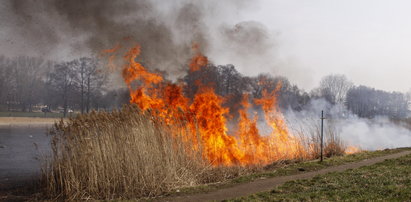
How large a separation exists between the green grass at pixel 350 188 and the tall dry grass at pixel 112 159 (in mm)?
2977

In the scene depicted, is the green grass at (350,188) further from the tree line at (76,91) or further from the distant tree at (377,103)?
the distant tree at (377,103)

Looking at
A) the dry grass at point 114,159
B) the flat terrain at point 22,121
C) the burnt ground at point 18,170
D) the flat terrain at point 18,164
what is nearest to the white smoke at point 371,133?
the dry grass at point 114,159

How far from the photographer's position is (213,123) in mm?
14836

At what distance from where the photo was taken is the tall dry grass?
9367mm

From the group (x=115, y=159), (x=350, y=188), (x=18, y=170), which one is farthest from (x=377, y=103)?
(x=115, y=159)

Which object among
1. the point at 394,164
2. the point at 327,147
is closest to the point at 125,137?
the point at 394,164

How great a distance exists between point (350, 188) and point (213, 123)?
24.2ft

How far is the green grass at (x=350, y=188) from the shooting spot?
741 centimetres

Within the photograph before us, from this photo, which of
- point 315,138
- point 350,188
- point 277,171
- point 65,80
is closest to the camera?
point 350,188

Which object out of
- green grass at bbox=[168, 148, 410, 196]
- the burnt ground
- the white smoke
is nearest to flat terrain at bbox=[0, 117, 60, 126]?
the burnt ground

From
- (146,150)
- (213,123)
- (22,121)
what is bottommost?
(22,121)

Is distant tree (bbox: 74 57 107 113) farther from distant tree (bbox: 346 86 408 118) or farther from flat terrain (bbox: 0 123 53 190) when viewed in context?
distant tree (bbox: 346 86 408 118)

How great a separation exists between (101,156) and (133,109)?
181 centimetres

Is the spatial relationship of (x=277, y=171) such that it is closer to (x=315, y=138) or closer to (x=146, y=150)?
(x=315, y=138)
